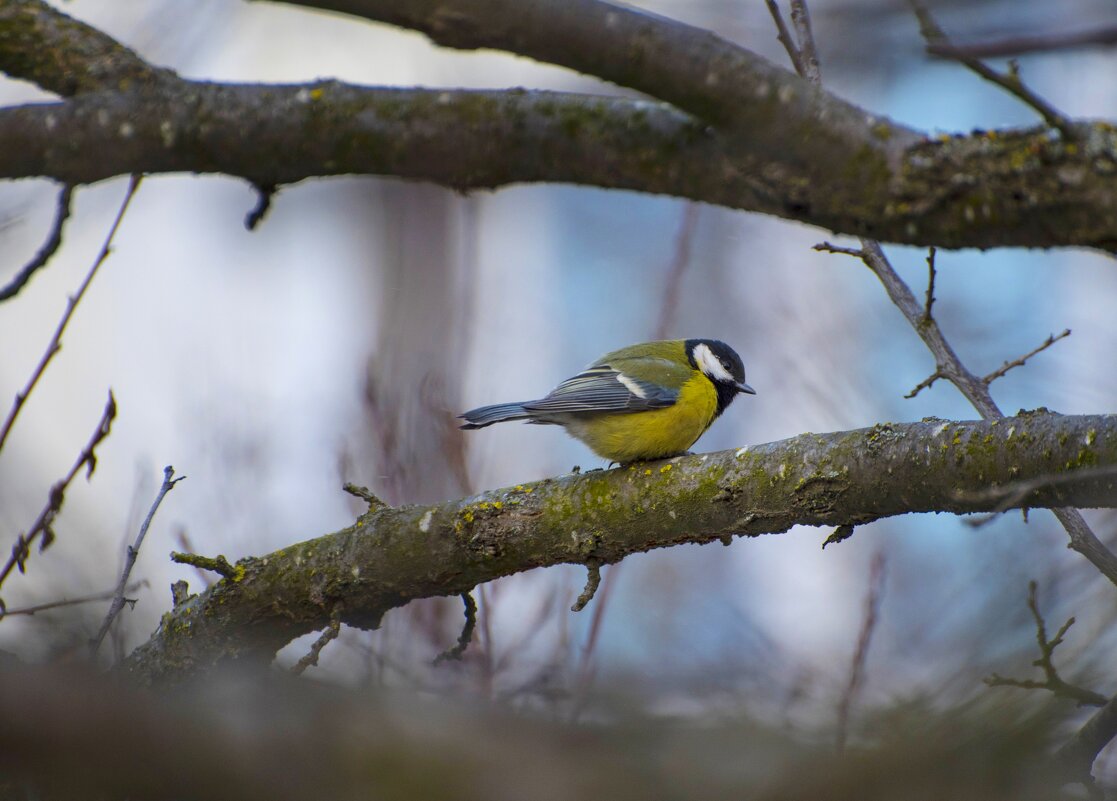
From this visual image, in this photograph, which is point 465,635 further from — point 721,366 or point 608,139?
point 721,366

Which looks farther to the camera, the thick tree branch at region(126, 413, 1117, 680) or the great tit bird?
the great tit bird

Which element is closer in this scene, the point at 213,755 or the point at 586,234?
the point at 213,755

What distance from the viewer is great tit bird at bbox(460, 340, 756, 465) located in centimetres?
380

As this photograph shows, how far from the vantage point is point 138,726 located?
83 centimetres

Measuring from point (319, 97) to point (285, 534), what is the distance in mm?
3046

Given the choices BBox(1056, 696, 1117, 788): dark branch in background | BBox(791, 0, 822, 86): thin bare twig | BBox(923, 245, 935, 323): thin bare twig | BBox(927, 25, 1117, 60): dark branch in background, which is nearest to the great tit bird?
BBox(923, 245, 935, 323): thin bare twig

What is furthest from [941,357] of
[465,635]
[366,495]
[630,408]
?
[366,495]

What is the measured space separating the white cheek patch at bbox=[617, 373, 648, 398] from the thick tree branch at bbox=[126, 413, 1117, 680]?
0.91m

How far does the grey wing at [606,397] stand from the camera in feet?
12.8

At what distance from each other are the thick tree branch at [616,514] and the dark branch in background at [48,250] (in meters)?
1.12

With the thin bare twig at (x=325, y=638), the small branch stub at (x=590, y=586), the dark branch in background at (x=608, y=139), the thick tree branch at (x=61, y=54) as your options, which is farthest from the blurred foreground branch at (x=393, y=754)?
the thick tree branch at (x=61, y=54)

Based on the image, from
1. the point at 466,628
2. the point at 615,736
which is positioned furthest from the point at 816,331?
the point at 615,736

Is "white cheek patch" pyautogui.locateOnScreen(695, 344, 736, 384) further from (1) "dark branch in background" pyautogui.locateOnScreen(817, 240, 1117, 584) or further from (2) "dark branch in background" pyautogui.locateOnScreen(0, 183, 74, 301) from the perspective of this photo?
(2) "dark branch in background" pyautogui.locateOnScreen(0, 183, 74, 301)

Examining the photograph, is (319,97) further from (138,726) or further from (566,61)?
(138,726)
